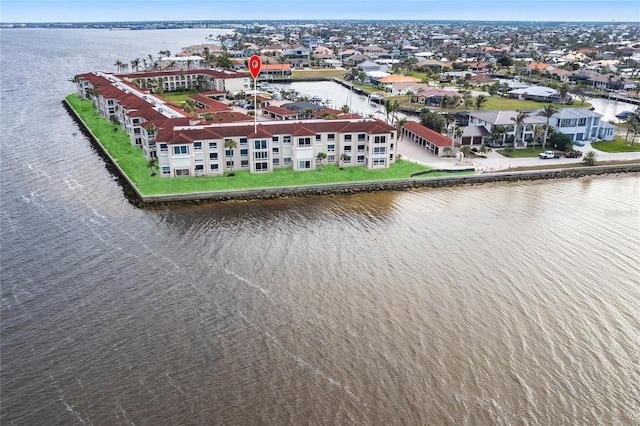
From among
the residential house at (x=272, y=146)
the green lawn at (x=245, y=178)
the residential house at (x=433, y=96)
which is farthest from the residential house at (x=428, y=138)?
the residential house at (x=433, y=96)

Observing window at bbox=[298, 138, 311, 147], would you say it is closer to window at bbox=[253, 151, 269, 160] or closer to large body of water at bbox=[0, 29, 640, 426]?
window at bbox=[253, 151, 269, 160]

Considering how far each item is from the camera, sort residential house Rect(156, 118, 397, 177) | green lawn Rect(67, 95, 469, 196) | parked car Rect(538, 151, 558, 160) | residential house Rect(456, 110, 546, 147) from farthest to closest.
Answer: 1. residential house Rect(456, 110, 546, 147)
2. parked car Rect(538, 151, 558, 160)
3. residential house Rect(156, 118, 397, 177)
4. green lawn Rect(67, 95, 469, 196)

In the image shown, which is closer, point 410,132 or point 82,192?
point 82,192

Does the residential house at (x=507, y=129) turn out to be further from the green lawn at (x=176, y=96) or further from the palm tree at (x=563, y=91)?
the green lawn at (x=176, y=96)

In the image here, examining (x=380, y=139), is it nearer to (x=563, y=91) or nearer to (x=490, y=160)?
(x=490, y=160)

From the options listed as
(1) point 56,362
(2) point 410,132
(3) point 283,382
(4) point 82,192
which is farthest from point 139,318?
(2) point 410,132

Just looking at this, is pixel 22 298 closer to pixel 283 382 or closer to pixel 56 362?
pixel 56 362

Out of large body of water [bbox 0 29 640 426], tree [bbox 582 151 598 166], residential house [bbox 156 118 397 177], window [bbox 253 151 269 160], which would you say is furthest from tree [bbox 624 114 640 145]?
window [bbox 253 151 269 160]
